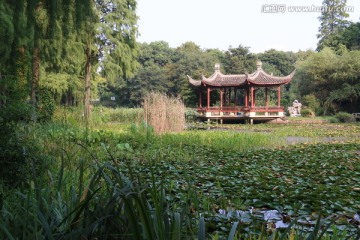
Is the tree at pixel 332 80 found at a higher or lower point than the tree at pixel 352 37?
lower

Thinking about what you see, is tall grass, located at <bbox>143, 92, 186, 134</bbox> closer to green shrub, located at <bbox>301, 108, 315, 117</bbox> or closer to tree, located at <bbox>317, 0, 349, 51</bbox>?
green shrub, located at <bbox>301, 108, 315, 117</bbox>

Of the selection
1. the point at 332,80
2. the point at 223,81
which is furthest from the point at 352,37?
the point at 223,81

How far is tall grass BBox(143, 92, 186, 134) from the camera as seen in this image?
8914mm

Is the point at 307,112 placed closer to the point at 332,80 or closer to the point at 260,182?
the point at 332,80

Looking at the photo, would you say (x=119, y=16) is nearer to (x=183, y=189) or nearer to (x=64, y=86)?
(x=64, y=86)

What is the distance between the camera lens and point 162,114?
8.95 m

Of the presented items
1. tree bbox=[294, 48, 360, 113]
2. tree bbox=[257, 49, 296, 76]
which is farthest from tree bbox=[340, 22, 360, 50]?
tree bbox=[257, 49, 296, 76]

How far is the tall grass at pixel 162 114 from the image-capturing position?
891 cm

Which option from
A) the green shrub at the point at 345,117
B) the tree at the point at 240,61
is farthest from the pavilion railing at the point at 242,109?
the tree at the point at 240,61

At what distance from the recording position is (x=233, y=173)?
3910 millimetres

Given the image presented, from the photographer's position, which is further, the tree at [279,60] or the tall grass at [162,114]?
the tree at [279,60]

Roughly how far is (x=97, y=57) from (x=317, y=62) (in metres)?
14.9

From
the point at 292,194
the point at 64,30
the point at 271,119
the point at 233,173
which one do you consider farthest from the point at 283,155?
the point at 271,119

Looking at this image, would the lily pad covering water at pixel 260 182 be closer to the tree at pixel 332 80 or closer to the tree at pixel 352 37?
the tree at pixel 332 80
